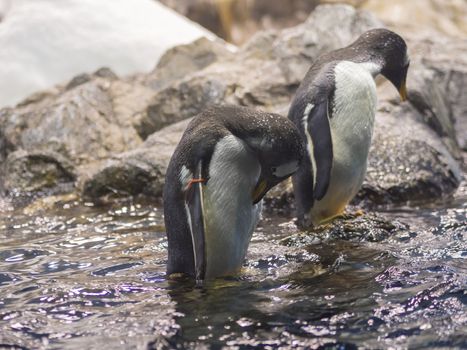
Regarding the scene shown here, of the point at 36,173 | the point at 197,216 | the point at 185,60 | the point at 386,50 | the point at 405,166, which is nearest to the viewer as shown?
the point at 197,216

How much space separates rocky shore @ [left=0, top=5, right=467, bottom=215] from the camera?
272 inches

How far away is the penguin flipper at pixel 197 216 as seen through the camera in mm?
3994

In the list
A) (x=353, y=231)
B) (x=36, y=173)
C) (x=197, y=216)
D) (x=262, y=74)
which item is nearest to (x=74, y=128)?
(x=36, y=173)

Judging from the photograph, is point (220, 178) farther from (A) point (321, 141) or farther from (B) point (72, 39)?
(B) point (72, 39)

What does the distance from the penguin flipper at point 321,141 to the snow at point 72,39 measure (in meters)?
6.15

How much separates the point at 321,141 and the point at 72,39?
703cm

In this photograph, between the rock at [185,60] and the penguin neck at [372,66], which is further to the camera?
the rock at [185,60]

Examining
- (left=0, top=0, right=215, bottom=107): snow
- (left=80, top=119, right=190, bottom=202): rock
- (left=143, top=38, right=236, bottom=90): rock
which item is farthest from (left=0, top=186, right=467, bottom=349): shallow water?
(left=0, top=0, right=215, bottom=107): snow

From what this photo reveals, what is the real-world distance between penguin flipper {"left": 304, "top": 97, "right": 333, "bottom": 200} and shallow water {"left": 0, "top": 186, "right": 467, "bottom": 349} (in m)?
0.43

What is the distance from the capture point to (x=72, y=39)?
38.0 feet

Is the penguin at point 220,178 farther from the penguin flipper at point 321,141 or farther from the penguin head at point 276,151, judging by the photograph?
the penguin flipper at point 321,141

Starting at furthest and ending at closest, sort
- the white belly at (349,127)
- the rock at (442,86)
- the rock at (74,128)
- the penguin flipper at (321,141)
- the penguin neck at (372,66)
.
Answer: the rock at (74,128)
the rock at (442,86)
the penguin neck at (372,66)
the white belly at (349,127)
the penguin flipper at (321,141)

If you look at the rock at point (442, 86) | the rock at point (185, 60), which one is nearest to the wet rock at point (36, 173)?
the rock at point (185, 60)

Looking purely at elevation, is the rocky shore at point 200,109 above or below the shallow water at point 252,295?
above
